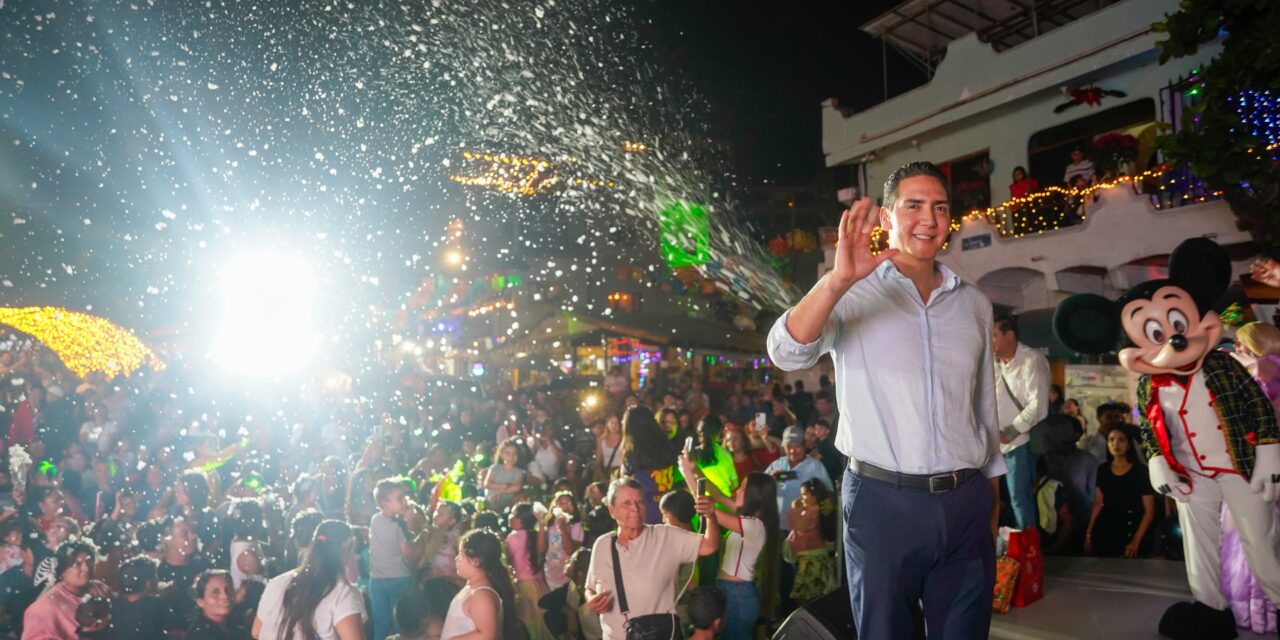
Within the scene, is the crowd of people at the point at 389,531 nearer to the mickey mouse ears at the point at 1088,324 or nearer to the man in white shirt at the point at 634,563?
the man in white shirt at the point at 634,563

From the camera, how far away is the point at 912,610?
2494 mm

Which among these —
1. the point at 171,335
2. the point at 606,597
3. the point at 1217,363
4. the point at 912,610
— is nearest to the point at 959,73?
the point at 1217,363

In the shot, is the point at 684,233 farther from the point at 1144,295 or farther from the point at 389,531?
the point at 1144,295

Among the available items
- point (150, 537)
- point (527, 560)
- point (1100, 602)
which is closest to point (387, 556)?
point (527, 560)

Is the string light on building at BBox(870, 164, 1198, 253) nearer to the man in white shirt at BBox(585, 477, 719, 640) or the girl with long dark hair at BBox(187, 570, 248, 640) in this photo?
the man in white shirt at BBox(585, 477, 719, 640)

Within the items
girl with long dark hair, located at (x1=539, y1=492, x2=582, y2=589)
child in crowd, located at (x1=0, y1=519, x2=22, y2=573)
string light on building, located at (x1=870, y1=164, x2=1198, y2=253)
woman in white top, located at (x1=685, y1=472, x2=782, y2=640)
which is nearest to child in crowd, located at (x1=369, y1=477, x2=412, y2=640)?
girl with long dark hair, located at (x1=539, y1=492, x2=582, y2=589)

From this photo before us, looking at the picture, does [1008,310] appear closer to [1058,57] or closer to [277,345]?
[1058,57]

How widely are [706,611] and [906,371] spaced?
2994 millimetres

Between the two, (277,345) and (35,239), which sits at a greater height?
(35,239)

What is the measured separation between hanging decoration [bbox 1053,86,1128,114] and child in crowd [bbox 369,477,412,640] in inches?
515

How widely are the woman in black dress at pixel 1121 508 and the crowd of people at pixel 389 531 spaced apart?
2230mm

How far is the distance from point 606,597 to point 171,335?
16321 mm

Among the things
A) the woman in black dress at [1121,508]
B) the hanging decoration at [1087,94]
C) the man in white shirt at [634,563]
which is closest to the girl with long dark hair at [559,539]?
the man in white shirt at [634,563]

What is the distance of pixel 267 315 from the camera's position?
15734mm
